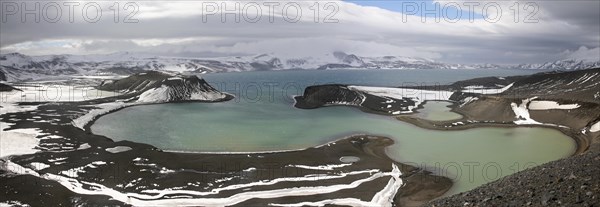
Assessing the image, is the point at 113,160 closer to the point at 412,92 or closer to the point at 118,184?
the point at 118,184

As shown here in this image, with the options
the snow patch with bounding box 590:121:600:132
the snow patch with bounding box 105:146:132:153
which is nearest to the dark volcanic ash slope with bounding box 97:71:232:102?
the snow patch with bounding box 105:146:132:153

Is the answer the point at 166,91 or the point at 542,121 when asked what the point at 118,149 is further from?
the point at 542,121

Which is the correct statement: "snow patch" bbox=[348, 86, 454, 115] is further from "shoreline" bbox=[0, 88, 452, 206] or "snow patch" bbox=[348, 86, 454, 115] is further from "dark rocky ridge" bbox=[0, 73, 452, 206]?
"dark rocky ridge" bbox=[0, 73, 452, 206]

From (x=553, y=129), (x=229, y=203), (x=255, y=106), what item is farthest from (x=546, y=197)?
(x=255, y=106)

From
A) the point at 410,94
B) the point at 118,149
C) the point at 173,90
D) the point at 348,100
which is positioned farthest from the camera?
the point at 173,90

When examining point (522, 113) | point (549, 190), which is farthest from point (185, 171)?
point (522, 113)

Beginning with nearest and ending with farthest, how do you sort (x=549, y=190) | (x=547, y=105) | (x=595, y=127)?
(x=549, y=190)
(x=595, y=127)
(x=547, y=105)
